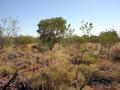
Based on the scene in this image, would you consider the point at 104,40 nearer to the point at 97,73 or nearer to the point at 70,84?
the point at 97,73

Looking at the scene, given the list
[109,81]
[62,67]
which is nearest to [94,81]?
[109,81]

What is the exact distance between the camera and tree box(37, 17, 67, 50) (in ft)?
96.0

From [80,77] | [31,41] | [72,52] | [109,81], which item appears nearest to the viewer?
[80,77]

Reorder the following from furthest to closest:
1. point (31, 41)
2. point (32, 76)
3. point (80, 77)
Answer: point (31, 41)
point (80, 77)
point (32, 76)

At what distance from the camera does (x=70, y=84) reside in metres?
9.34

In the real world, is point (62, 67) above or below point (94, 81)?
above

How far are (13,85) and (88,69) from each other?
454 centimetres

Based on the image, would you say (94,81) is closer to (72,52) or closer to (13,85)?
(13,85)

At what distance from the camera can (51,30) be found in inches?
1164

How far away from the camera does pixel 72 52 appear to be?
19703mm

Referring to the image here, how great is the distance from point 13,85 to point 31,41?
87.8ft

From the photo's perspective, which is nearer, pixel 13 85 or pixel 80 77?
pixel 13 85

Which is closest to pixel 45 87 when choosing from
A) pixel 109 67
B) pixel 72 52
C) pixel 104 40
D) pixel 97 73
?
pixel 97 73

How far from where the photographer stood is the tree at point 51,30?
96.0 feet
